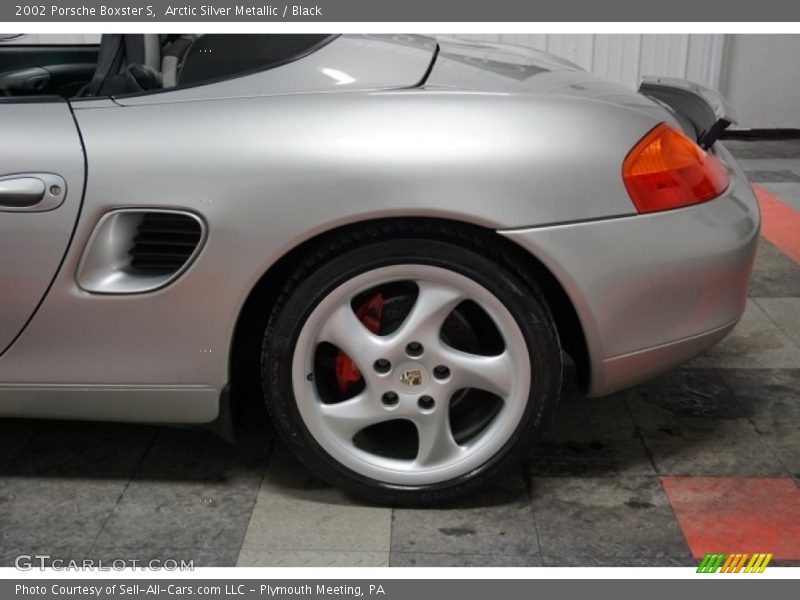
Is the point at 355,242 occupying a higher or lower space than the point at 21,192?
lower

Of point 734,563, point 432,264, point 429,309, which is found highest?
point 432,264

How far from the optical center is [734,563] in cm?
208

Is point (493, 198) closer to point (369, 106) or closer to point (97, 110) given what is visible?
point (369, 106)

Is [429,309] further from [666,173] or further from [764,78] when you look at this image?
[764,78]

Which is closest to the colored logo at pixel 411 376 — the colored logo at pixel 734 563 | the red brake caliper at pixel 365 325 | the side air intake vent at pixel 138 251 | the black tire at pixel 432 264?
the red brake caliper at pixel 365 325

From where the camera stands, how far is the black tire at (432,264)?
2.08m

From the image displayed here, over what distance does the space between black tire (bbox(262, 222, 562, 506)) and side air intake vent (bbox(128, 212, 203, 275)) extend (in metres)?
0.24

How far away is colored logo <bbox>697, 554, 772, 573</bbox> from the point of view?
2072 millimetres

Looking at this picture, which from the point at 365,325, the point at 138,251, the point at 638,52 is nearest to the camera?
the point at 138,251

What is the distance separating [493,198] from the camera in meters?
2.02

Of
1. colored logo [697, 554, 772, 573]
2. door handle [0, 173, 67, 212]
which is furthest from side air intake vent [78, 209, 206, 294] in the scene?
colored logo [697, 554, 772, 573]

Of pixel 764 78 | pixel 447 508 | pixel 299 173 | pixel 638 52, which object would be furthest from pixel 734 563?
pixel 764 78

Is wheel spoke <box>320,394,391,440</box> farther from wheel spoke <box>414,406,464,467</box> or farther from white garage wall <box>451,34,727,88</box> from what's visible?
white garage wall <box>451,34,727,88</box>

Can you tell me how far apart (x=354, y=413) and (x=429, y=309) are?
31 cm
